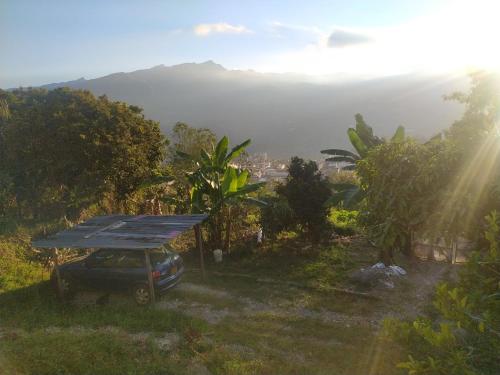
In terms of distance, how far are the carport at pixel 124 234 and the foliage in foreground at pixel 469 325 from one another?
7509 mm

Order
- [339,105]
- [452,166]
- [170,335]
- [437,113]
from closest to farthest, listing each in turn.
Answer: [452,166]
[170,335]
[437,113]
[339,105]

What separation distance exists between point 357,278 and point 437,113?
97.5 metres

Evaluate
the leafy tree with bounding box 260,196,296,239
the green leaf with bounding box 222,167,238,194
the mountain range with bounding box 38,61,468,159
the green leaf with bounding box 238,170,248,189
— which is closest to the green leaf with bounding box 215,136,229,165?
the green leaf with bounding box 222,167,238,194

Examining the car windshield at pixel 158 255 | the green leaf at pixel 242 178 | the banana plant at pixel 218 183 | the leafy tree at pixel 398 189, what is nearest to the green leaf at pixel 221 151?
the banana plant at pixel 218 183

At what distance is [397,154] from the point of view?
296 inches

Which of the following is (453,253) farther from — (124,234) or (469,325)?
(469,325)

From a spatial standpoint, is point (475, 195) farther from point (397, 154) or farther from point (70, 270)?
point (70, 270)

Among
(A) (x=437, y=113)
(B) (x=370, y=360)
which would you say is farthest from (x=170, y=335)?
(A) (x=437, y=113)

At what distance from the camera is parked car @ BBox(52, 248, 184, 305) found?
440 inches

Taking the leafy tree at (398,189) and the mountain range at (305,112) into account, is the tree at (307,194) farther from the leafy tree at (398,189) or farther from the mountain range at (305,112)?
the mountain range at (305,112)

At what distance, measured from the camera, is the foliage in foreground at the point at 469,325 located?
341cm

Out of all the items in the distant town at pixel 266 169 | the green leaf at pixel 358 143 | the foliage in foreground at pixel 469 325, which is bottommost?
the distant town at pixel 266 169

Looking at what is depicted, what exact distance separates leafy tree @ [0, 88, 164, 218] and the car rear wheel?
8111 mm

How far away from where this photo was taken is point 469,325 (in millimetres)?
3668
